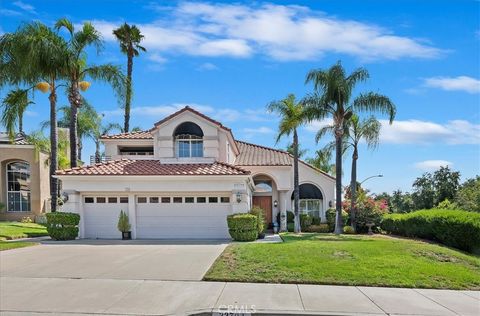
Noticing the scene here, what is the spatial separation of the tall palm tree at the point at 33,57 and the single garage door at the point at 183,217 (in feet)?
26.4

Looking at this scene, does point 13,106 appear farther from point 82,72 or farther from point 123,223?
point 123,223

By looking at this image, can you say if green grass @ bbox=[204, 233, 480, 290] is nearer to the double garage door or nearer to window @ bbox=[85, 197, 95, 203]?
the double garage door

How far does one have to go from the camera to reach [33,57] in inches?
741

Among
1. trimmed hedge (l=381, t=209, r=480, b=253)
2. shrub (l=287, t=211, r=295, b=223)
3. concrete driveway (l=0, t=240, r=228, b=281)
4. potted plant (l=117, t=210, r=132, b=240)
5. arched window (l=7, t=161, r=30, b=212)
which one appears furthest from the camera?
arched window (l=7, t=161, r=30, b=212)

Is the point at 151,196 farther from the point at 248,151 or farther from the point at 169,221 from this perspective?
the point at 248,151

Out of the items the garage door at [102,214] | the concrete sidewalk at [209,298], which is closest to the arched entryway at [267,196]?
the garage door at [102,214]

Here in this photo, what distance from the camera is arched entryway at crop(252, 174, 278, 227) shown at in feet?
86.9

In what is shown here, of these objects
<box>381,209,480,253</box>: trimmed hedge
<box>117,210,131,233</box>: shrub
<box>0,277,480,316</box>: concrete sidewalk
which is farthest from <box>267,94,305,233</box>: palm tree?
<box>0,277,480,316</box>: concrete sidewalk

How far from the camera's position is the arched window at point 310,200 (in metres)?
27.8

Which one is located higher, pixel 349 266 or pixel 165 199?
pixel 165 199

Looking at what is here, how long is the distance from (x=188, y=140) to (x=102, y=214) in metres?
5.82

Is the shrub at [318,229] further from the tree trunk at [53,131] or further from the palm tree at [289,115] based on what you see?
the tree trunk at [53,131]

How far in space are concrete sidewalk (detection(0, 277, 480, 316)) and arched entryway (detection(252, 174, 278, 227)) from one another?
17.7 metres

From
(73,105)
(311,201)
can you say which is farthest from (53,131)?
(311,201)
